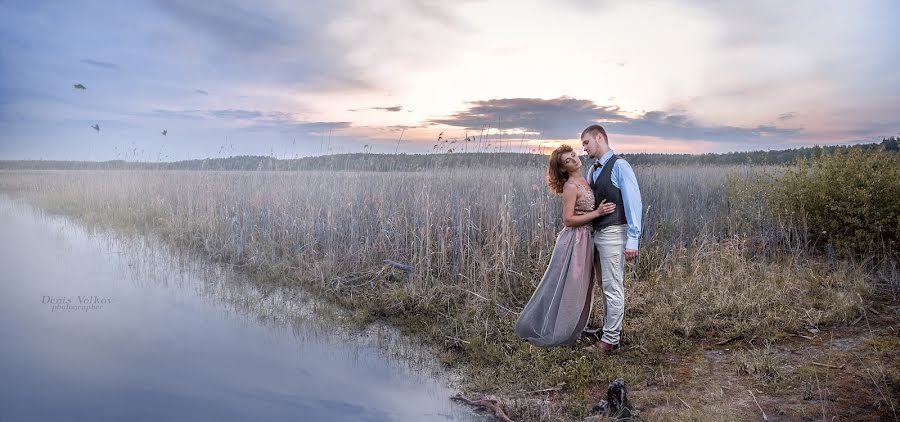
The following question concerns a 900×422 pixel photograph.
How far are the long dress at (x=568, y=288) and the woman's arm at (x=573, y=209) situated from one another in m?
0.09

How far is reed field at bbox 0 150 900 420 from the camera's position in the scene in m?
3.88

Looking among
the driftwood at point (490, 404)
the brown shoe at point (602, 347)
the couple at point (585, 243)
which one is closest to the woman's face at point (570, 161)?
the couple at point (585, 243)

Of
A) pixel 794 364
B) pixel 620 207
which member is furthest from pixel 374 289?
pixel 794 364

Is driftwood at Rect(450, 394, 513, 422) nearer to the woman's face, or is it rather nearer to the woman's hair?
the woman's hair

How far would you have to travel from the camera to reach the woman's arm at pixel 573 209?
3.97 metres

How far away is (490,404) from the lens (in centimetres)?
360

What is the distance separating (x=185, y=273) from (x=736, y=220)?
8.69 metres

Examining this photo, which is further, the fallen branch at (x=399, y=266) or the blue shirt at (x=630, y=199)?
the fallen branch at (x=399, y=266)

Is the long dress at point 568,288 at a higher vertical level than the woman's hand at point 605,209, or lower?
lower

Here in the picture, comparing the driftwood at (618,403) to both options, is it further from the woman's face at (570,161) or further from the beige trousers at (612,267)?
the woman's face at (570,161)

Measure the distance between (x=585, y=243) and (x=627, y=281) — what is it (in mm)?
2359

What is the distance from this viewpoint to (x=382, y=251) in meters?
7.10

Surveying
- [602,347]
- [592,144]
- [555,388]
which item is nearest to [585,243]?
[592,144]

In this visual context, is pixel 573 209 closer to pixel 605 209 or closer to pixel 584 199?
pixel 584 199
